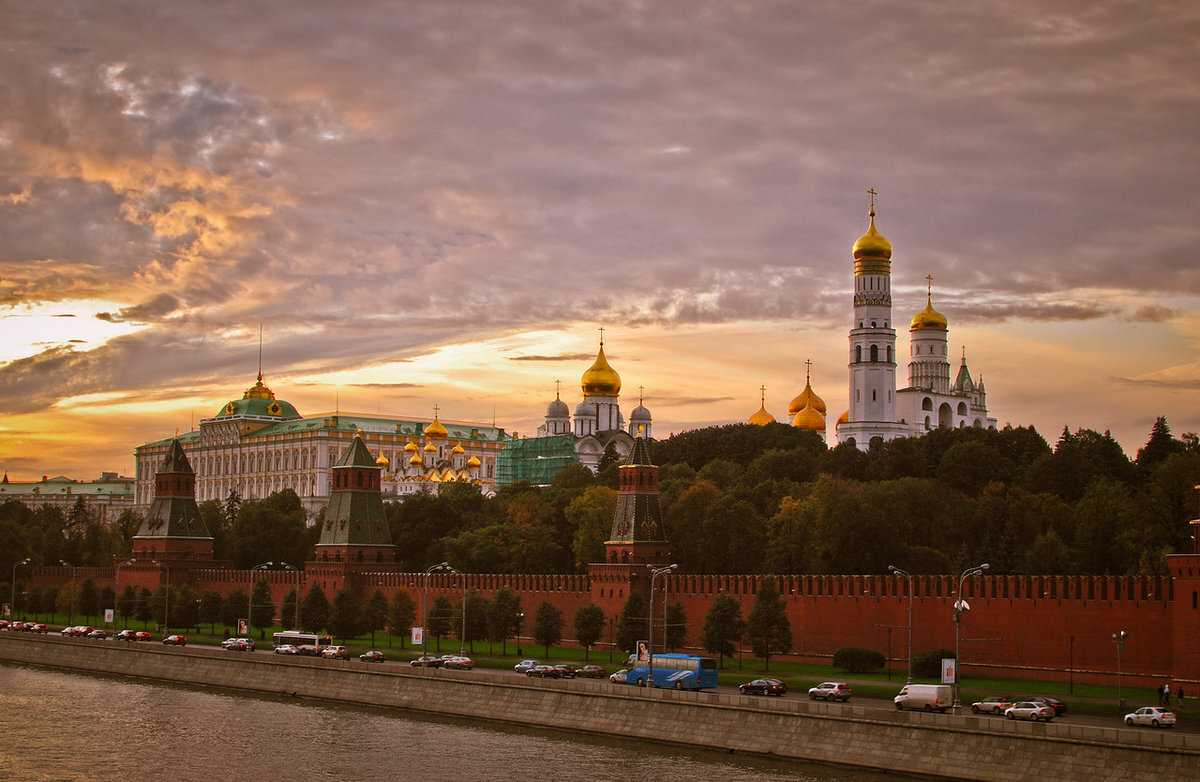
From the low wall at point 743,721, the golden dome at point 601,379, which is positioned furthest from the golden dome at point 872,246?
the low wall at point 743,721

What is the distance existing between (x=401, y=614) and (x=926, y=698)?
33.6 m

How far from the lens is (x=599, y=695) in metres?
49.0

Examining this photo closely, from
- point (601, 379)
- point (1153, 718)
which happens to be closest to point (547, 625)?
point (1153, 718)

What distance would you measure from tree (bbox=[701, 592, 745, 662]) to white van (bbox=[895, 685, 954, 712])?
15953 mm

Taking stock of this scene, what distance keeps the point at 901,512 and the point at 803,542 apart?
457cm

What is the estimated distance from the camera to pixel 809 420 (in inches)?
5231

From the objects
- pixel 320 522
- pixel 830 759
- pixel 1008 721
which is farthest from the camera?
pixel 320 522

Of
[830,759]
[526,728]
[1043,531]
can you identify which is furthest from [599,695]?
[1043,531]

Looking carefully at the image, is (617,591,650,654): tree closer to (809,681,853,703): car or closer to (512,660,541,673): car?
(512,660,541,673): car

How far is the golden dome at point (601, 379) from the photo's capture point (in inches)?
5960

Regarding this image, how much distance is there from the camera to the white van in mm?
43969

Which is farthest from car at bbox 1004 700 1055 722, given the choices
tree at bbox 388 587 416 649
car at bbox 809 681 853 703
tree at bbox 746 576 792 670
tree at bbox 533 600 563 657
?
tree at bbox 388 587 416 649

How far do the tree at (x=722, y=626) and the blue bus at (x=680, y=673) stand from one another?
27.8ft

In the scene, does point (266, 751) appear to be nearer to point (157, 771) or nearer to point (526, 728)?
point (157, 771)
